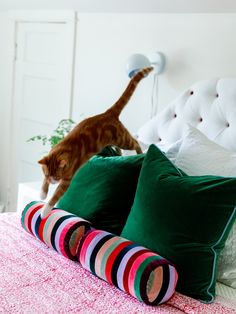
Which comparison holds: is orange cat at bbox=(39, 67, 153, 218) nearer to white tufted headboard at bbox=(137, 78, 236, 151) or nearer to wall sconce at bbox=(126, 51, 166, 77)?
white tufted headboard at bbox=(137, 78, 236, 151)

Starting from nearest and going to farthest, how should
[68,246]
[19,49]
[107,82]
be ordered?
[68,246] < [107,82] < [19,49]

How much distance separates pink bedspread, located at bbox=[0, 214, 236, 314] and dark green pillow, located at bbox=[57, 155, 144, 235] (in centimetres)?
22

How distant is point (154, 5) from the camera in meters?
2.75

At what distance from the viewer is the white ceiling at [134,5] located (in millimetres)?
2477

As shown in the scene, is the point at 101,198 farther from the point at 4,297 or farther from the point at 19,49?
the point at 19,49

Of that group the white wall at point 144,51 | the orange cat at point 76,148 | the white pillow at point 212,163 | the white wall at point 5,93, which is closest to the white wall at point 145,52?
the white wall at point 144,51

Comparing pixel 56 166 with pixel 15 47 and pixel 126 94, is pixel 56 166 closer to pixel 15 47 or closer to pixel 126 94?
pixel 126 94

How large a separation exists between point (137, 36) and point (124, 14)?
18 centimetres

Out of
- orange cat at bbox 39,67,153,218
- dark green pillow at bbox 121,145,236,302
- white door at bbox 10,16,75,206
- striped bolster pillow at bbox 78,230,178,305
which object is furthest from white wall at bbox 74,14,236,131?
striped bolster pillow at bbox 78,230,178,305

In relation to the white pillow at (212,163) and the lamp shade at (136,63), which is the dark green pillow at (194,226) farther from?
the lamp shade at (136,63)

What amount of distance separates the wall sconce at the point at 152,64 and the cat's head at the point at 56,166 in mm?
1205

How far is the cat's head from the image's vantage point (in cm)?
155

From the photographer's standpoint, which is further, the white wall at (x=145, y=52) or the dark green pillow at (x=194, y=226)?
the white wall at (x=145, y=52)

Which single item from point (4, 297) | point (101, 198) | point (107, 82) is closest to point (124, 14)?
point (107, 82)
